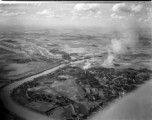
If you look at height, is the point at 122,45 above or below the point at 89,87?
above

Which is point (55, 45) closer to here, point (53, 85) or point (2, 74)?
point (2, 74)

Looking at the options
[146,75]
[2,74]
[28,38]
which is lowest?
[146,75]

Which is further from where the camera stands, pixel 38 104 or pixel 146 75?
pixel 146 75

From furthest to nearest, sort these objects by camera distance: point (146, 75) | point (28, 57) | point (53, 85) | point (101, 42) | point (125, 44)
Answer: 1. point (101, 42)
2. point (125, 44)
3. point (28, 57)
4. point (146, 75)
5. point (53, 85)

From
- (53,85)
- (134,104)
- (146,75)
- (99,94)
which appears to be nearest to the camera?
(134,104)

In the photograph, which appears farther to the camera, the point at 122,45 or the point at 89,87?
the point at 122,45

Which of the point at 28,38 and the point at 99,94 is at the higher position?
the point at 28,38

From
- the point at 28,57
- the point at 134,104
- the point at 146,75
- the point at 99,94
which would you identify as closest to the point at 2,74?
the point at 28,57

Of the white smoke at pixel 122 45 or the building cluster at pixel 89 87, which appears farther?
the white smoke at pixel 122 45

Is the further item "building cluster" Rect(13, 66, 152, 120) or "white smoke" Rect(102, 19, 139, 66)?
"white smoke" Rect(102, 19, 139, 66)

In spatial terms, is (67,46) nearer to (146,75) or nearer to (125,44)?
(125,44)
